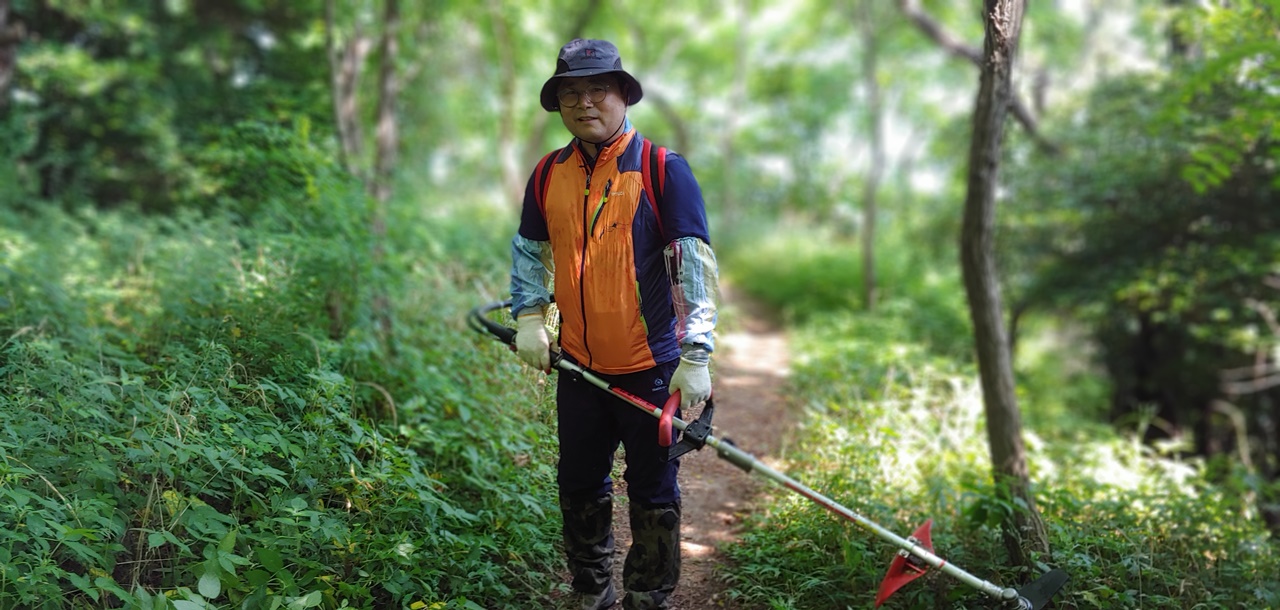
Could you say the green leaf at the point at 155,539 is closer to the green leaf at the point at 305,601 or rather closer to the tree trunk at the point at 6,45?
the green leaf at the point at 305,601

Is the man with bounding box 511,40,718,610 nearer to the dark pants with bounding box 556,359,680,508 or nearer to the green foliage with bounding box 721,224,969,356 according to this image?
the dark pants with bounding box 556,359,680,508

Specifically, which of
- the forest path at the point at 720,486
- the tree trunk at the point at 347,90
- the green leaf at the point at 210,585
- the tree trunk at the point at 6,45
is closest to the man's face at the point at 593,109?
the forest path at the point at 720,486

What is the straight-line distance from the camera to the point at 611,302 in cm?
288

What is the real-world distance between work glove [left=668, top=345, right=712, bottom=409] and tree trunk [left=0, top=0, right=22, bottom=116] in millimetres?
9159

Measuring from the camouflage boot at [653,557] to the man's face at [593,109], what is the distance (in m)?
1.44

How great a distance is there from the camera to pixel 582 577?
322 centimetres

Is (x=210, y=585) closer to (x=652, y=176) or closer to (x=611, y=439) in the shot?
(x=611, y=439)

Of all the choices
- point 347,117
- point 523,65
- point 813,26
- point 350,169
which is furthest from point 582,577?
point 813,26

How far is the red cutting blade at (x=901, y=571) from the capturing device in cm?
291

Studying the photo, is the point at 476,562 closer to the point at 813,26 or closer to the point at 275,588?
the point at 275,588

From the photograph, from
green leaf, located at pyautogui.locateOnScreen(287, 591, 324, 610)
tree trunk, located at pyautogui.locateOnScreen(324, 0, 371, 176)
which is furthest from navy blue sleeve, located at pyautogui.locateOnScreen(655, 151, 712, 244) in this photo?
tree trunk, located at pyautogui.locateOnScreen(324, 0, 371, 176)

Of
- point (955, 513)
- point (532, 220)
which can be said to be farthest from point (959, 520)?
point (532, 220)

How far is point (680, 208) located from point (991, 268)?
278cm

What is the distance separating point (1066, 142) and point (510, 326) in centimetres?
1020
